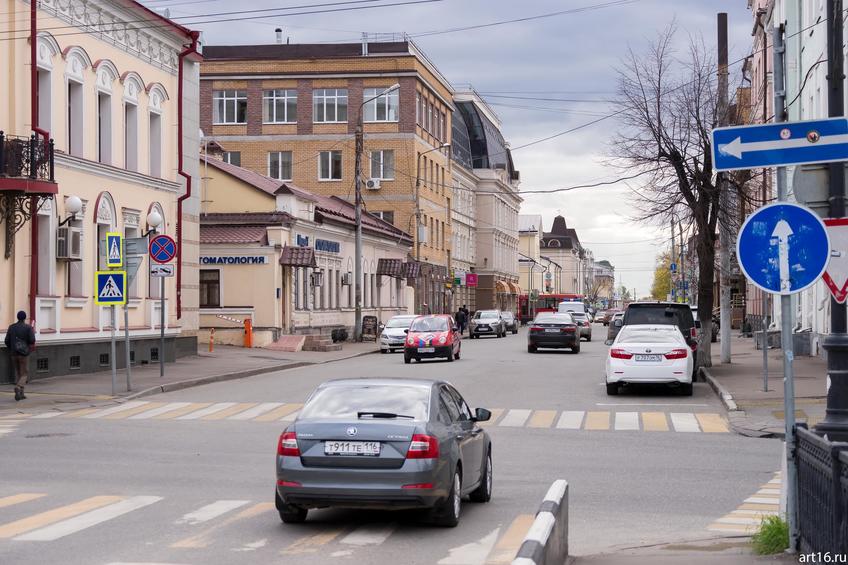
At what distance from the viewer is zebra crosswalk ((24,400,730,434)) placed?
19953 mm

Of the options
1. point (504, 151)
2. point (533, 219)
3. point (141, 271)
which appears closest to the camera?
point (141, 271)

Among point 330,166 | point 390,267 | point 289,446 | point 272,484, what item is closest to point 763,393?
point 272,484

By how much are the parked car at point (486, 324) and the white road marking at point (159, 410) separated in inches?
1819

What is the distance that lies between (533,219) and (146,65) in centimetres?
14389

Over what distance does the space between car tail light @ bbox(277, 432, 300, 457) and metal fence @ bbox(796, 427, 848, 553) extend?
431 cm

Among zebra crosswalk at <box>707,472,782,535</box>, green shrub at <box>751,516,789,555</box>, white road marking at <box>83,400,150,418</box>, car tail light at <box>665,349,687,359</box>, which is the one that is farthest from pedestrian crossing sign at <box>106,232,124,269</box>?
green shrub at <box>751,516,789,555</box>

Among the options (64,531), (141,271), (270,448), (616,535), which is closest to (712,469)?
(616,535)

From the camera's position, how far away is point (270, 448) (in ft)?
54.5

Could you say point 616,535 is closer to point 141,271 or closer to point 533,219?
point 141,271

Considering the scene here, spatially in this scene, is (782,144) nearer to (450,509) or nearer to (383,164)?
(450,509)

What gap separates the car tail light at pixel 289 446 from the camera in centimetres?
1037

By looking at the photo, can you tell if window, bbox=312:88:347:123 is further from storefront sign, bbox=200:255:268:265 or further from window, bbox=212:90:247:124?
storefront sign, bbox=200:255:268:265

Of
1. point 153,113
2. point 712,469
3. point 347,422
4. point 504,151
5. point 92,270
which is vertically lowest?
point 712,469

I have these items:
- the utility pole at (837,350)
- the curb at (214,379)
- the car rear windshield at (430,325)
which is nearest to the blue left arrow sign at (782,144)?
the utility pole at (837,350)
